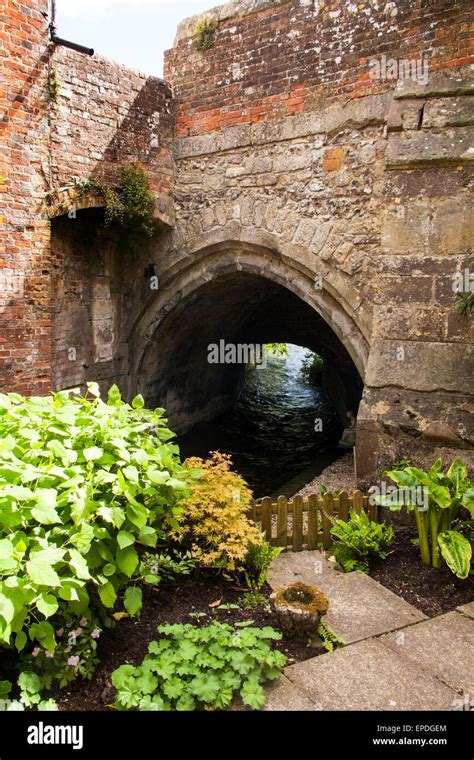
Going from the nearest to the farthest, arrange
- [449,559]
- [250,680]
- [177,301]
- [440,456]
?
[250,680]
[449,559]
[440,456]
[177,301]

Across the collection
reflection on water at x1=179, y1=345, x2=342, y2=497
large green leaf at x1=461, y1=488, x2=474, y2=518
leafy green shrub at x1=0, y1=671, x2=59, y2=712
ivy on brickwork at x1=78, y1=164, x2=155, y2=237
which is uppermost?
ivy on brickwork at x1=78, y1=164, x2=155, y2=237

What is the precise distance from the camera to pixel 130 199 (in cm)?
698

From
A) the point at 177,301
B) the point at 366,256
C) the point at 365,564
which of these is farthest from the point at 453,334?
the point at 177,301

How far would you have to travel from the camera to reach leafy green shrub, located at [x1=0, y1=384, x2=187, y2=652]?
2.35 m

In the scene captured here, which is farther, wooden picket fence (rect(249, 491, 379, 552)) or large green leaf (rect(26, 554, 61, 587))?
wooden picket fence (rect(249, 491, 379, 552))

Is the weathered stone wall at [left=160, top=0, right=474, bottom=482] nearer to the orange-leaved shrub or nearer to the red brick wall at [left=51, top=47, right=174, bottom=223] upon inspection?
the red brick wall at [left=51, top=47, right=174, bottom=223]

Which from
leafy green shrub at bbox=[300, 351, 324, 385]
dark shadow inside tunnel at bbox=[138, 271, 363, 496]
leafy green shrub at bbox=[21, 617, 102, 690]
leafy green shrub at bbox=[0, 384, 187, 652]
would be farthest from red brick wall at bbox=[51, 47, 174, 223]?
leafy green shrub at bbox=[300, 351, 324, 385]

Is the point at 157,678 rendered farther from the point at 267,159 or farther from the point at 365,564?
the point at 267,159

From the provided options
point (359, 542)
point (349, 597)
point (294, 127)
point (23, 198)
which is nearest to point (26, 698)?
point (349, 597)

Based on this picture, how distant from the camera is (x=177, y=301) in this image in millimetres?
7898

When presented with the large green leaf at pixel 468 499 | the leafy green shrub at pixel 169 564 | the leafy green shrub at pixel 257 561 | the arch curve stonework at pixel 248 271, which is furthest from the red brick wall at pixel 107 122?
the large green leaf at pixel 468 499

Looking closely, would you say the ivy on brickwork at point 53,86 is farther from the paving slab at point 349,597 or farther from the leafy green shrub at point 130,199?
the paving slab at point 349,597

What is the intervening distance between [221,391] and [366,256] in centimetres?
684

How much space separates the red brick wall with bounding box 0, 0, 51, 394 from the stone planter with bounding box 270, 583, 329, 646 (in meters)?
4.02
